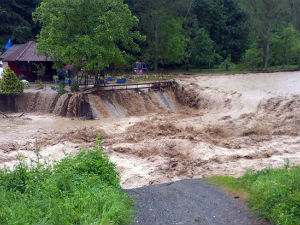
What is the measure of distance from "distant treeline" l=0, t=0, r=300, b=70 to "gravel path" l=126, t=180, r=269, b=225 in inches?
1123

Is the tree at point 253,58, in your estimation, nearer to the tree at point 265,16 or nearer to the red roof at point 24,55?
the tree at point 265,16

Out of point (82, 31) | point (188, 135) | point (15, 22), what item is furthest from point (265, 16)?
point (15, 22)

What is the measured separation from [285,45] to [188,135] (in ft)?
90.7

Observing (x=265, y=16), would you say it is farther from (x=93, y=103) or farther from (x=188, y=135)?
(x=188, y=135)

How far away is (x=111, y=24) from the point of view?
22.9 m

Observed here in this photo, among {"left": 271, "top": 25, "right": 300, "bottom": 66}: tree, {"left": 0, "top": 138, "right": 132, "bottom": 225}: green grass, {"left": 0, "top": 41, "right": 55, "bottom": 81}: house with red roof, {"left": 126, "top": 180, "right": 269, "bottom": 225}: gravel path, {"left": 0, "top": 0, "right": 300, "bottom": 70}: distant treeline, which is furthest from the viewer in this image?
{"left": 271, "top": 25, "right": 300, "bottom": 66}: tree

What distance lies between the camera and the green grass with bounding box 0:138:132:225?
657 cm

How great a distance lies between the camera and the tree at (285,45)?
39344 mm

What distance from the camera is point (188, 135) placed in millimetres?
17547

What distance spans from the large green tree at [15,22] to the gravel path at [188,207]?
31652 mm

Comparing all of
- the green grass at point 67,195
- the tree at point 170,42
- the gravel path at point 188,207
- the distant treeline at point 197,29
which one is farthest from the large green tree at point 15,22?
the gravel path at point 188,207

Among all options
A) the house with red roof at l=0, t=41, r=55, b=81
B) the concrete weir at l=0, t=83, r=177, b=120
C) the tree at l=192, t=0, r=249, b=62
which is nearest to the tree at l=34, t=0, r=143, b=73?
the concrete weir at l=0, t=83, r=177, b=120

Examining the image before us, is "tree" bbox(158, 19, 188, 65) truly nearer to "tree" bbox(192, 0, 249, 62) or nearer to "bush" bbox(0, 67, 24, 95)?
"tree" bbox(192, 0, 249, 62)

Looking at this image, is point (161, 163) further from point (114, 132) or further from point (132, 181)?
point (114, 132)
